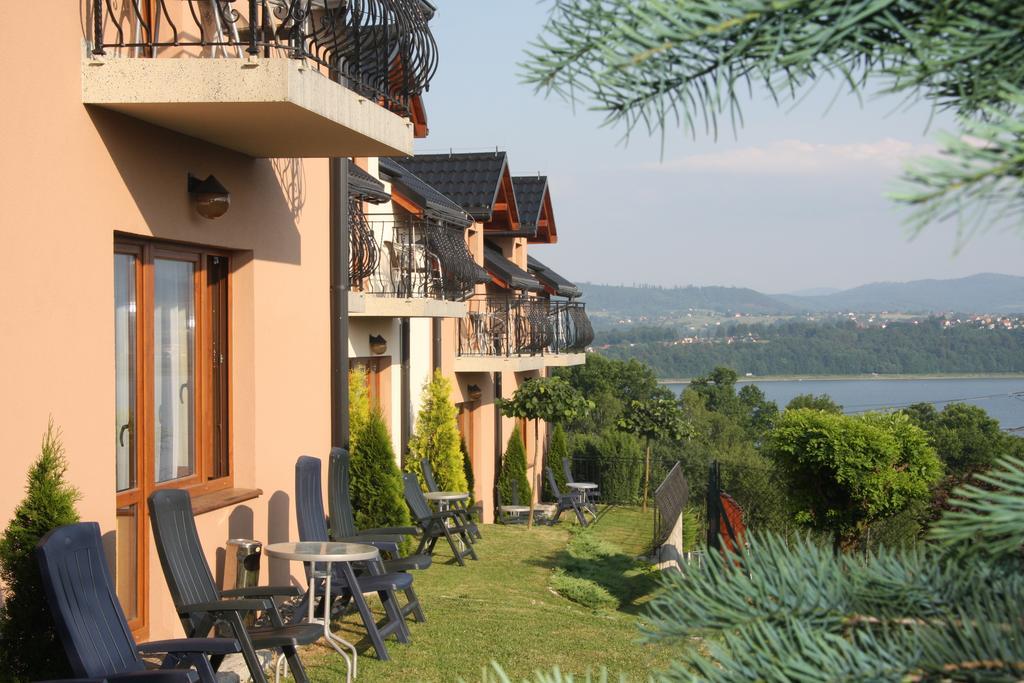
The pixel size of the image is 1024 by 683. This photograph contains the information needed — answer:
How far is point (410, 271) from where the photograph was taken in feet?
42.1

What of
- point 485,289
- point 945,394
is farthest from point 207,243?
point 945,394

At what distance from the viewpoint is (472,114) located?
2.43 meters

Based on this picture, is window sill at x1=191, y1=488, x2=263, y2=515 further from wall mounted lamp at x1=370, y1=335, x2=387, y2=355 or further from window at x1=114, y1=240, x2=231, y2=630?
wall mounted lamp at x1=370, y1=335, x2=387, y2=355

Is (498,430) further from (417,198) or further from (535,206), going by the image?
(417,198)

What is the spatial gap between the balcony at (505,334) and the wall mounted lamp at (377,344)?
16.2 feet

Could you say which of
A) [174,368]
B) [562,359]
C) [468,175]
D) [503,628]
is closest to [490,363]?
[562,359]

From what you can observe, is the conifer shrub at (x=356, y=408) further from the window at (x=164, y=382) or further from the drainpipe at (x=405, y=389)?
the window at (x=164, y=382)

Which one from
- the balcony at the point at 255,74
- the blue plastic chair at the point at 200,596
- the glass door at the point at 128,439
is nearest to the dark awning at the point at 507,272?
the balcony at the point at 255,74

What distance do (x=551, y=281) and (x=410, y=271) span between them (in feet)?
48.2

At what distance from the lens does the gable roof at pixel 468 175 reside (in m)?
20.3

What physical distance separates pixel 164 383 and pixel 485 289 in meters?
14.4

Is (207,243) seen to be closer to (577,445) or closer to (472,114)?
(472,114)

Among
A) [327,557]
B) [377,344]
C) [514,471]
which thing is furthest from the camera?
[514,471]

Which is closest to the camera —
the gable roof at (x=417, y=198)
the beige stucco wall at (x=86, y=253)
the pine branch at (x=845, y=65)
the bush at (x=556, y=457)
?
the pine branch at (x=845, y=65)
